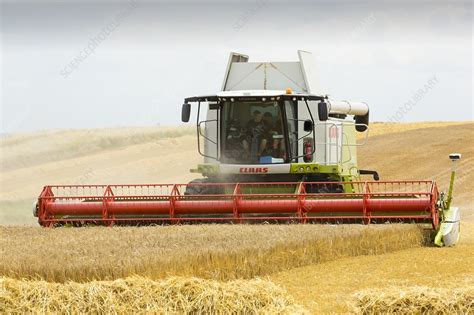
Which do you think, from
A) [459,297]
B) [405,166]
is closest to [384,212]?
[459,297]

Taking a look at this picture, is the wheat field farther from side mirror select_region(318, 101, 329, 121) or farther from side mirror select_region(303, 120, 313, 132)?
side mirror select_region(303, 120, 313, 132)

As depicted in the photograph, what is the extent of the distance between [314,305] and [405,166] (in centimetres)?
2072

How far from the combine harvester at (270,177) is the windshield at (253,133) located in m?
0.02

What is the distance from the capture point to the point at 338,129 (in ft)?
Result: 54.3

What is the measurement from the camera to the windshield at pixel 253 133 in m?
15.3

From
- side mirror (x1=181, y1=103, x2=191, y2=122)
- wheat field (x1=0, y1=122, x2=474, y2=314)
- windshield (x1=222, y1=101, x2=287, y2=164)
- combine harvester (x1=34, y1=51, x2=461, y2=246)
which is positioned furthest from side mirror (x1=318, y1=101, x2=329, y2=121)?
side mirror (x1=181, y1=103, x2=191, y2=122)

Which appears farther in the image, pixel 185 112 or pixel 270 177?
pixel 270 177

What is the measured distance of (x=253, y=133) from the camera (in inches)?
609

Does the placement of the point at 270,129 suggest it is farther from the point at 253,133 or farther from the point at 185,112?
the point at 185,112

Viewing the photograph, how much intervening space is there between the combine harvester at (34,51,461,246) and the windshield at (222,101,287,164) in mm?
15

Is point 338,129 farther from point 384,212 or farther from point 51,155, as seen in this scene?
point 51,155

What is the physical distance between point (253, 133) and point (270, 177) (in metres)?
0.76

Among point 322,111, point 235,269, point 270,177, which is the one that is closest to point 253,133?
point 270,177

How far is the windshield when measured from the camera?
15344 millimetres
